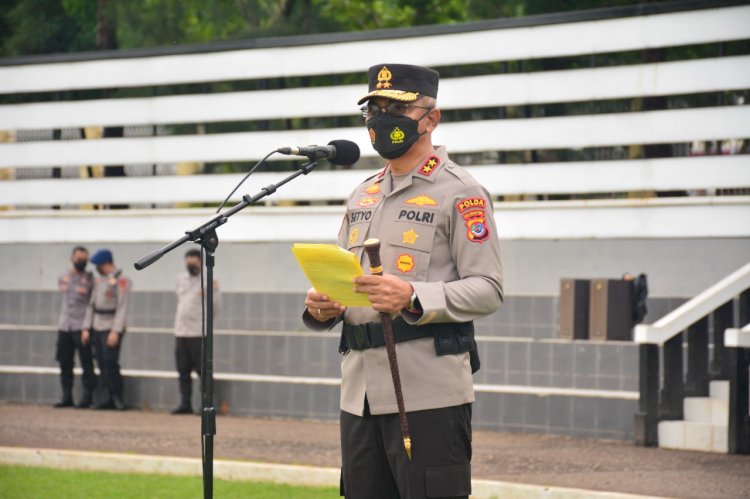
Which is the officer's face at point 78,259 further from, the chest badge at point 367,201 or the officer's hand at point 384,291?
the officer's hand at point 384,291

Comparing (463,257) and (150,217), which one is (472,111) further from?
(463,257)

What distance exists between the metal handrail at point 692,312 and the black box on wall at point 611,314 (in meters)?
1.54

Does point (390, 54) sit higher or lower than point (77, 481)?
higher

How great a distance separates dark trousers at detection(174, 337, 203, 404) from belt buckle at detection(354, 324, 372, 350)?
10.7m

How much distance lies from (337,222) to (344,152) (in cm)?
1214

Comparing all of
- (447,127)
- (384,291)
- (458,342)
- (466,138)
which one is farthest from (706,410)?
(384,291)

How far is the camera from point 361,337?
498 cm

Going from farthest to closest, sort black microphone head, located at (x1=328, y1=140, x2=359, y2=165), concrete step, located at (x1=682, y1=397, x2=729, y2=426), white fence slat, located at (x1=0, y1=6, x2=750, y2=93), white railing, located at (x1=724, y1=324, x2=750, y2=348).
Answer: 1. white fence slat, located at (x1=0, y1=6, x2=750, y2=93)
2. concrete step, located at (x1=682, y1=397, x2=729, y2=426)
3. white railing, located at (x1=724, y1=324, x2=750, y2=348)
4. black microphone head, located at (x1=328, y1=140, x2=359, y2=165)

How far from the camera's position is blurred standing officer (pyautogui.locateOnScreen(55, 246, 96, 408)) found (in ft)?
53.7

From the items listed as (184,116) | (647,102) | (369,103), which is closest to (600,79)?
(647,102)

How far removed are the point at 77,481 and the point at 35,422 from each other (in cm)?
479

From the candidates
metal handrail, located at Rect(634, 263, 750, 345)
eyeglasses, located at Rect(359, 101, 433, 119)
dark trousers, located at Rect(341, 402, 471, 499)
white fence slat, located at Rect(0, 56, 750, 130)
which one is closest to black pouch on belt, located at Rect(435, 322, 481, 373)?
dark trousers, located at Rect(341, 402, 471, 499)

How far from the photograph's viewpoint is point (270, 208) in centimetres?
1905

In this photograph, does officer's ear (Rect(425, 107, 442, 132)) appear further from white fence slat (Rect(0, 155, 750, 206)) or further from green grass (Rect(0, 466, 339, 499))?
white fence slat (Rect(0, 155, 750, 206))
